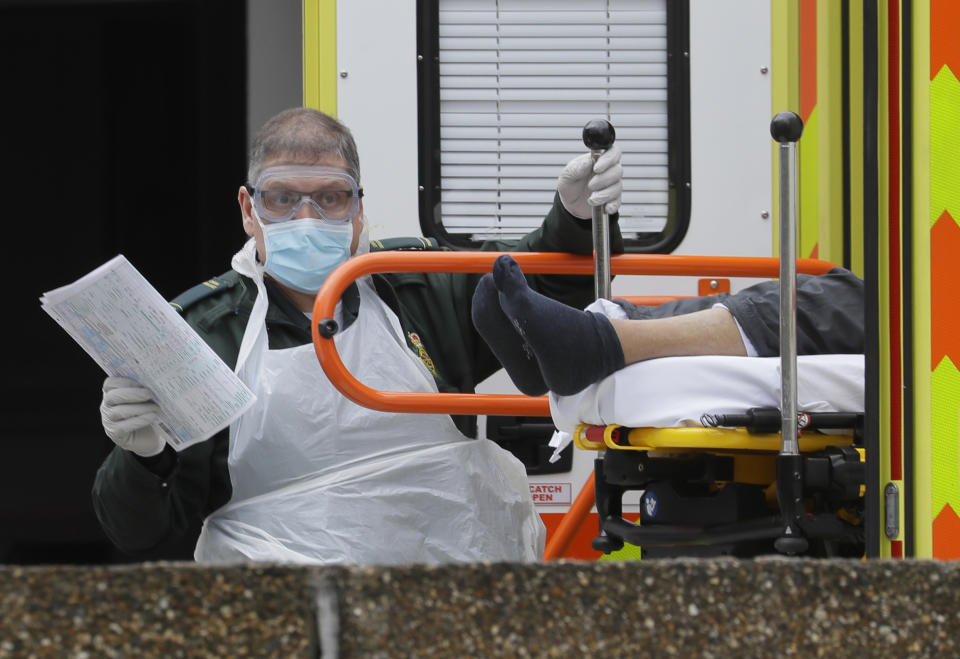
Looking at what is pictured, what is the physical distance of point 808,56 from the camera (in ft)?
9.95

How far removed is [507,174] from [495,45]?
304 mm

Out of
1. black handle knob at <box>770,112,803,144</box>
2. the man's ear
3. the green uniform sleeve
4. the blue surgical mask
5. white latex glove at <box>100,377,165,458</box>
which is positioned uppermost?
black handle knob at <box>770,112,803,144</box>

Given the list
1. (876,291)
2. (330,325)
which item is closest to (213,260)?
(330,325)

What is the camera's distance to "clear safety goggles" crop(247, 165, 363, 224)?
8.79 ft

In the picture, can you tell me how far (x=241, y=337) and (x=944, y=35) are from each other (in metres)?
1.53

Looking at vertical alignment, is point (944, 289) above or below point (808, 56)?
below

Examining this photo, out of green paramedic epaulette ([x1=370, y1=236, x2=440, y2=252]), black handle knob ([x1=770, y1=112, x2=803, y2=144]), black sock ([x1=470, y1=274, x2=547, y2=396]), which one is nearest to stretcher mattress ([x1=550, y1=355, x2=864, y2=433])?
black sock ([x1=470, y1=274, x2=547, y2=396])

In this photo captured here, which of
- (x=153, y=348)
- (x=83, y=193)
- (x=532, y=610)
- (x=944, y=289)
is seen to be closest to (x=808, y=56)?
(x=944, y=289)

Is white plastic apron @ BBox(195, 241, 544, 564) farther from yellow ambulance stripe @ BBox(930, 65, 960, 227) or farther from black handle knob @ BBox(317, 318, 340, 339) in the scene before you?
yellow ambulance stripe @ BBox(930, 65, 960, 227)

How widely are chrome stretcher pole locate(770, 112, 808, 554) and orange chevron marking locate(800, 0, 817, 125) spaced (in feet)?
3.42

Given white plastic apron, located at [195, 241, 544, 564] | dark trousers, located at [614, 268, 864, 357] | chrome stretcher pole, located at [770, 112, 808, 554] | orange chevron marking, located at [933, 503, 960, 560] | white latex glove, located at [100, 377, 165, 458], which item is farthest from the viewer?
white plastic apron, located at [195, 241, 544, 564]

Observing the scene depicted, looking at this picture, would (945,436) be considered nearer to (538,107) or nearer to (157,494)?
(157,494)

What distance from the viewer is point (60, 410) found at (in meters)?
5.70

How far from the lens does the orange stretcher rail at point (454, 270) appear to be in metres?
2.29
